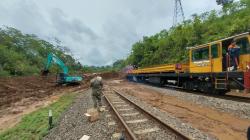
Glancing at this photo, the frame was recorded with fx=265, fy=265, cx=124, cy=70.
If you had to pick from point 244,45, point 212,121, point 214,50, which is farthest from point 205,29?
point 212,121

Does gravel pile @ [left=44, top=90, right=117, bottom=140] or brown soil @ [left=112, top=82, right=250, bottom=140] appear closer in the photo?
brown soil @ [left=112, top=82, right=250, bottom=140]

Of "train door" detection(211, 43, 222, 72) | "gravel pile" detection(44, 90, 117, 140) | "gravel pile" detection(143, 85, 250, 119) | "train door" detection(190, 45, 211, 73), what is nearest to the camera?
"gravel pile" detection(44, 90, 117, 140)

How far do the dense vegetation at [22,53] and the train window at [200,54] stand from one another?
129 ft

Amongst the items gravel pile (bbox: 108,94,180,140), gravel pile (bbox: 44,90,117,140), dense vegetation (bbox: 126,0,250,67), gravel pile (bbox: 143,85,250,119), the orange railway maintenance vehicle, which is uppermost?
dense vegetation (bbox: 126,0,250,67)

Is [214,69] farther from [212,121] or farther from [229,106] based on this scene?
[212,121]

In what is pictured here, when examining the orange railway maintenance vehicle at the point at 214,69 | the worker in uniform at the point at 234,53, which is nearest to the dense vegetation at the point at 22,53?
the orange railway maintenance vehicle at the point at 214,69

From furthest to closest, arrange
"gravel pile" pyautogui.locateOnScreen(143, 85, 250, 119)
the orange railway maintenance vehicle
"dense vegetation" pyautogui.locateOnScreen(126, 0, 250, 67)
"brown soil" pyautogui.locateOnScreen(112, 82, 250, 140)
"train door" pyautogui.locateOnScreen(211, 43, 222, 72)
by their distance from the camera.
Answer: "dense vegetation" pyautogui.locateOnScreen(126, 0, 250, 67) < "train door" pyautogui.locateOnScreen(211, 43, 222, 72) < the orange railway maintenance vehicle < "gravel pile" pyautogui.locateOnScreen(143, 85, 250, 119) < "brown soil" pyautogui.locateOnScreen(112, 82, 250, 140)

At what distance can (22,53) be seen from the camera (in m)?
73.2

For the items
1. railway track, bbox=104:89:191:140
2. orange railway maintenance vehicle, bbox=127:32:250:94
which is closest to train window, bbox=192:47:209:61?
orange railway maintenance vehicle, bbox=127:32:250:94

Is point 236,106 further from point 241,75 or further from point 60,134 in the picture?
point 60,134

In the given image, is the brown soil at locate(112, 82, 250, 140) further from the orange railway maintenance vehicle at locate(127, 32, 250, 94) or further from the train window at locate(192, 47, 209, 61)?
the train window at locate(192, 47, 209, 61)

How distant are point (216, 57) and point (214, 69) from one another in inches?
28.8

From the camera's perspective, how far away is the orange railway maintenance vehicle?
45.1ft

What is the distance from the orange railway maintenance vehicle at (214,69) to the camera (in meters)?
13.8
